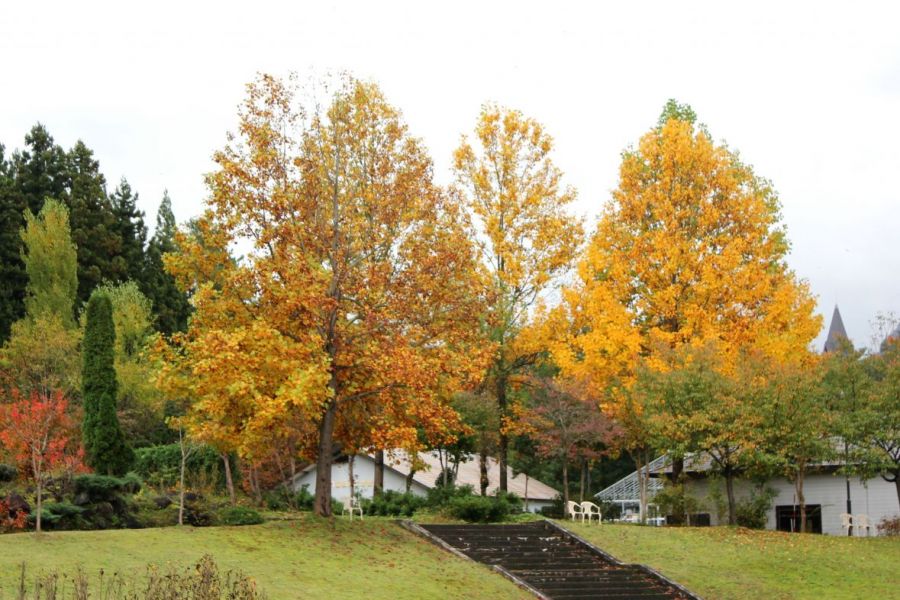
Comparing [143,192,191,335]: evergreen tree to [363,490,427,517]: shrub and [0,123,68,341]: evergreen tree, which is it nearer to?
[0,123,68,341]: evergreen tree

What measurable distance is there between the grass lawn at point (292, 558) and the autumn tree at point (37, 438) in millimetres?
1578

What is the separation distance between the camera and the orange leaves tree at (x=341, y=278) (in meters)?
24.2

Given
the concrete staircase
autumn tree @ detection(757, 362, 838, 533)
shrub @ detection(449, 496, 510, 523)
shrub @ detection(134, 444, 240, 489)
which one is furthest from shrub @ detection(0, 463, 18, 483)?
autumn tree @ detection(757, 362, 838, 533)

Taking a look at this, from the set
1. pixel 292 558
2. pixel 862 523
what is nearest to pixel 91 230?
pixel 292 558

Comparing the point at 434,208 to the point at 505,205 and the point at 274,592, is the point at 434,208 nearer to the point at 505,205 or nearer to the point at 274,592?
the point at 505,205

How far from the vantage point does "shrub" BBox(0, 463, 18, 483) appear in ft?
81.0

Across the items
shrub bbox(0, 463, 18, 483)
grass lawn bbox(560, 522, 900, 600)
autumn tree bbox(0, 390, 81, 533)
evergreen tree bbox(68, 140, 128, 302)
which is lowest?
grass lawn bbox(560, 522, 900, 600)

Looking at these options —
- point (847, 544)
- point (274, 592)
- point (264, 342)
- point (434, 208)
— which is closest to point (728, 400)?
point (847, 544)

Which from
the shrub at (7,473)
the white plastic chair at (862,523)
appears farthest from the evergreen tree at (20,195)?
the white plastic chair at (862,523)

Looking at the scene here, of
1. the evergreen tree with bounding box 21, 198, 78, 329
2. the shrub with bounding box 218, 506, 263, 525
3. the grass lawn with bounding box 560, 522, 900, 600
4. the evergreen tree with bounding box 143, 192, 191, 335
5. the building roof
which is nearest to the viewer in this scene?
the grass lawn with bounding box 560, 522, 900, 600

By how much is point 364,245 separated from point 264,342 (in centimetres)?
375

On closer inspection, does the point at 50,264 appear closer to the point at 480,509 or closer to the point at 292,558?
the point at 480,509

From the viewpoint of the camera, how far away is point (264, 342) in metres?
23.0

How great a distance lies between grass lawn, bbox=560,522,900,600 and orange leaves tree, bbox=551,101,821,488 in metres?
5.19
